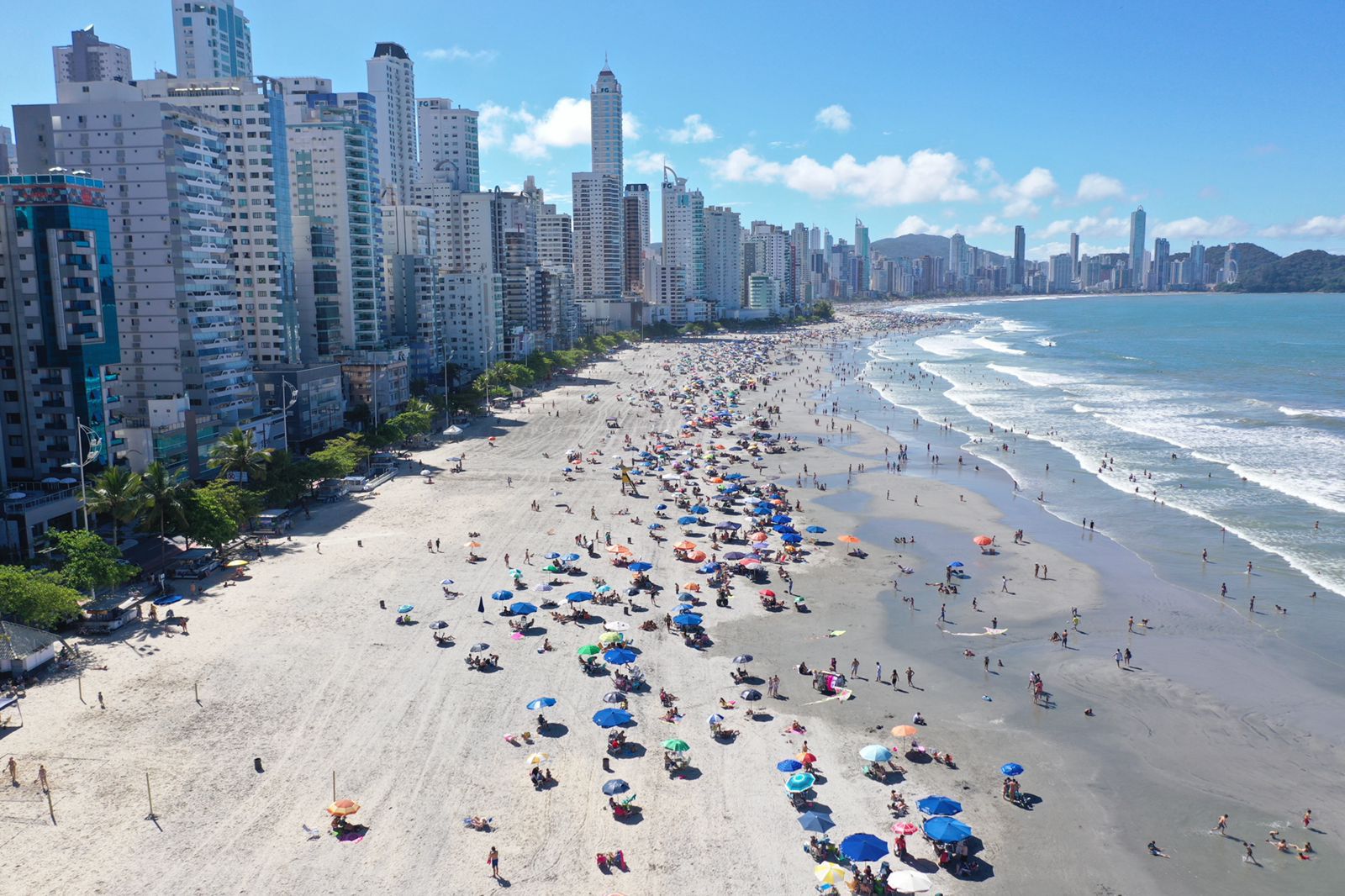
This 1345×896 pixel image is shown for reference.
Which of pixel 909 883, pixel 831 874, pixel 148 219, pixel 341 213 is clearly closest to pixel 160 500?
pixel 148 219

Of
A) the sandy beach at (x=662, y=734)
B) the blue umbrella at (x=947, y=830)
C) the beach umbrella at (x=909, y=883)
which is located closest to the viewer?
the beach umbrella at (x=909, y=883)

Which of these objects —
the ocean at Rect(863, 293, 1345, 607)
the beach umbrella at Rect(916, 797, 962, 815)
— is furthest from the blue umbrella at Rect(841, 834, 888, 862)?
the ocean at Rect(863, 293, 1345, 607)

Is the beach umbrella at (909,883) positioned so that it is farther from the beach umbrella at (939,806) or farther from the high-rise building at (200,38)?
the high-rise building at (200,38)

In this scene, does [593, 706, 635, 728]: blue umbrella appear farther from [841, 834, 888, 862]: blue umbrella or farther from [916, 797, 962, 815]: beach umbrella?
[916, 797, 962, 815]: beach umbrella

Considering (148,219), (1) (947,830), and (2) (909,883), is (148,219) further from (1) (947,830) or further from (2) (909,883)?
(2) (909,883)

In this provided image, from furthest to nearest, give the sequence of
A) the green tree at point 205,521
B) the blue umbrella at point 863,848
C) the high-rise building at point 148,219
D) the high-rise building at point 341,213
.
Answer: the high-rise building at point 341,213 → the high-rise building at point 148,219 → the green tree at point 205,521 → the blue umbrella at point 863,848

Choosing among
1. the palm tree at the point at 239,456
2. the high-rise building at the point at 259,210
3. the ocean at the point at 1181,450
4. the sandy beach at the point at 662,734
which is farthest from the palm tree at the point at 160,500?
the ocean at the point at 1181,450
